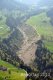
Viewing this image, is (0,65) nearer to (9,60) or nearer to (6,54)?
(9,60)

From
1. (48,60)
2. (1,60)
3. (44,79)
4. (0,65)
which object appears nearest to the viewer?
(44,79)

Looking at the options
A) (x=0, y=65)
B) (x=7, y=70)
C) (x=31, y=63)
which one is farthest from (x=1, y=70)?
(x=31, y=63)

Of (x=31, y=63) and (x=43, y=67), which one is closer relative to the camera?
(x=43, y=67)

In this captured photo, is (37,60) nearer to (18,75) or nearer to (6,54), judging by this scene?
(6,54)

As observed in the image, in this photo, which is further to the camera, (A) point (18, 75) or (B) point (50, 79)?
(A) point (18, 75)

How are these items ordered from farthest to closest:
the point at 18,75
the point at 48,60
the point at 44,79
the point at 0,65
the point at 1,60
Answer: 1. the point at 48,60
2. the point at 1,60
3. the point at 0,65
4. the point at 18,75
5. the point at 44,79

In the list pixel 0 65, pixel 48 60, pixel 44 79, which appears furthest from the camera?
pixel 48 60

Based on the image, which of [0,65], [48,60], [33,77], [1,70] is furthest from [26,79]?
[48,60]
